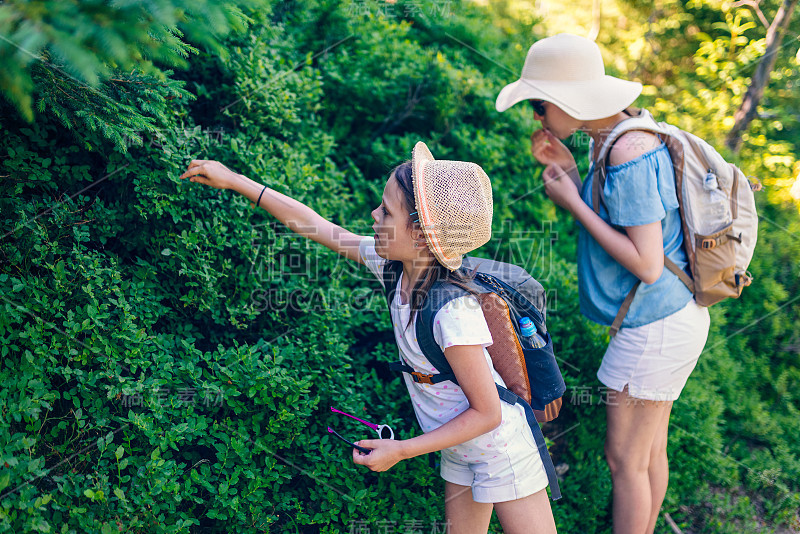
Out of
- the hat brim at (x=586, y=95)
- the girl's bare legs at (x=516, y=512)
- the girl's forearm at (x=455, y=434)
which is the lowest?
the girl's bare legs at (x=516, y=512)

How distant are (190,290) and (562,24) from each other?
9058 mm

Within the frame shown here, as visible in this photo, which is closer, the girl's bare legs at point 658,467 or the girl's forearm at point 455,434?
the girl's forearm at point 455,434

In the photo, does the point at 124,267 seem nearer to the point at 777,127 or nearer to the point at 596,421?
the point at 596,421

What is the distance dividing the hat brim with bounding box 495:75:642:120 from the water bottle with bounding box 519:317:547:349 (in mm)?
1062

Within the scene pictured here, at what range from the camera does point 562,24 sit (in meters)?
10.0

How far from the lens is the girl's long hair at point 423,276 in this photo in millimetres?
2158

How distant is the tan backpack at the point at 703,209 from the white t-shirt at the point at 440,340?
3.36 feet

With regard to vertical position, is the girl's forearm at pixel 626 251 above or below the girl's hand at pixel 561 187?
below

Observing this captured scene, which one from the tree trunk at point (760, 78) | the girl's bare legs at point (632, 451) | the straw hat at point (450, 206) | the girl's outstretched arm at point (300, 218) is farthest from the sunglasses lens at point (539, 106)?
the tree trunk at point (760, 78)

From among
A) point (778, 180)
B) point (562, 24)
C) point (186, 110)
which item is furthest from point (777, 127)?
point (186, 110)

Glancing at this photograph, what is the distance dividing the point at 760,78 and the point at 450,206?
6.23 meters

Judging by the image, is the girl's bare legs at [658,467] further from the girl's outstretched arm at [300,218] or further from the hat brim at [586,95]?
the girl's outstretched arm at [300,218]

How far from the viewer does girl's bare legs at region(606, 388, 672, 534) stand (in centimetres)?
281

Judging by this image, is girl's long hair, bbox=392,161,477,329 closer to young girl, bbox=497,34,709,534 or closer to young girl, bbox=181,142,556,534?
young girl, bbox=181,142,556,534
